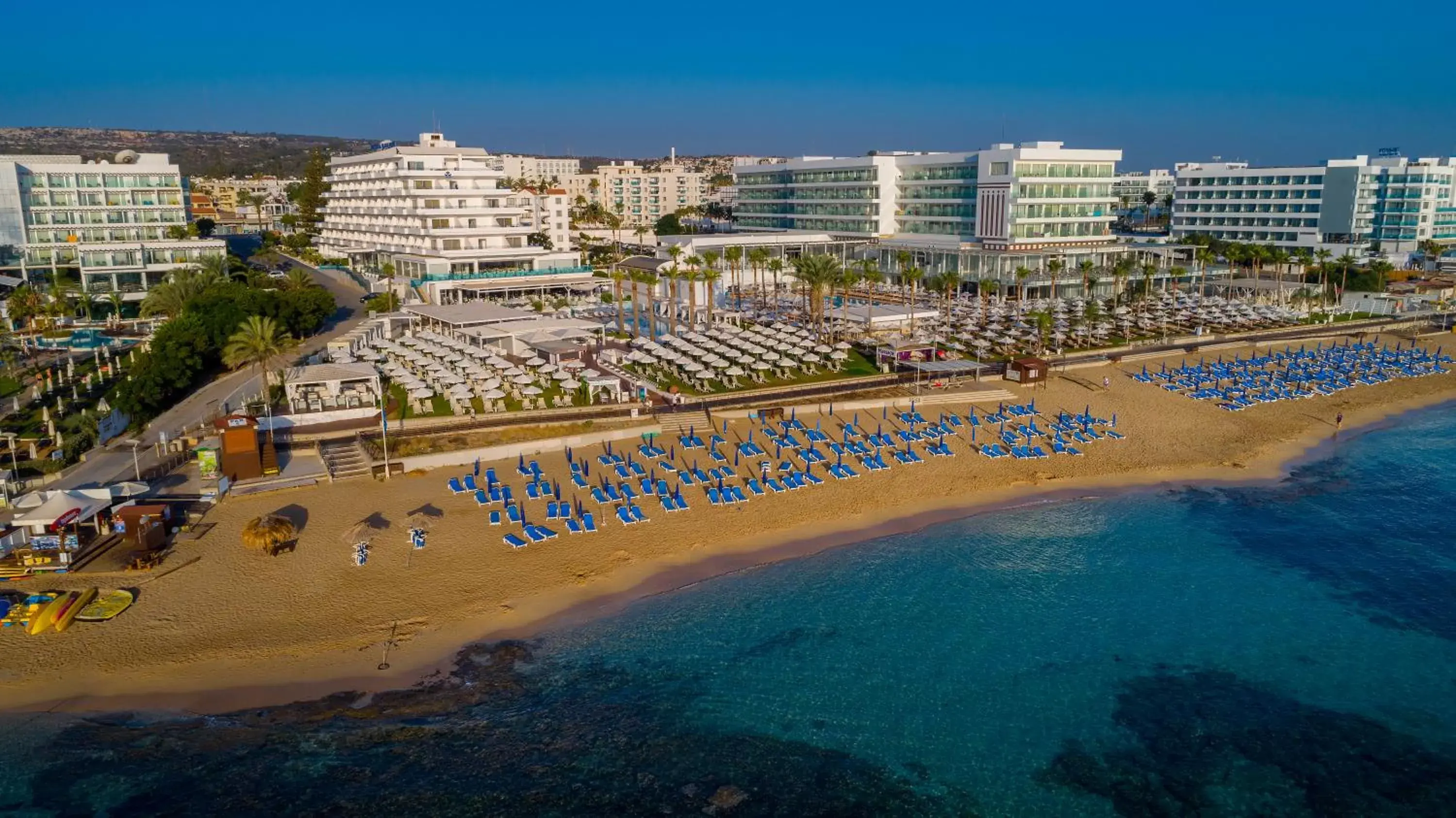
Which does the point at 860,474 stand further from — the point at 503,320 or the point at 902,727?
the point at 503,320

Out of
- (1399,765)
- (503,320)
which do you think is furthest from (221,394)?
(1399,765)

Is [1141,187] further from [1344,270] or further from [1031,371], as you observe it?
[1031,371]

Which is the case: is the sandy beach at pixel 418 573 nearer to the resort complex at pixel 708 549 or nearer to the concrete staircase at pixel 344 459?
the resort complex at pixel 708 549

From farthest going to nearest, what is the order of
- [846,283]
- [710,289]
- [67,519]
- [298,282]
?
1. [298,282]
2. [710,289]
3. [846,283]
4. [67,519]

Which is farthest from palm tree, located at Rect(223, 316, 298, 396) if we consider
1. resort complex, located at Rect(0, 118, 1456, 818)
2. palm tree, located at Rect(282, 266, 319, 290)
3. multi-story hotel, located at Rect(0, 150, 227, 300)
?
multi-story hotel, located at Rect(0, 150, 227, 300)

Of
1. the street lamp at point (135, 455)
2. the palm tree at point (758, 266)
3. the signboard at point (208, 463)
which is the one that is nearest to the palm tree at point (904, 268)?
the palm tree at point (758, 266)

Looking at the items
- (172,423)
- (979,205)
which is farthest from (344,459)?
(979,205)
